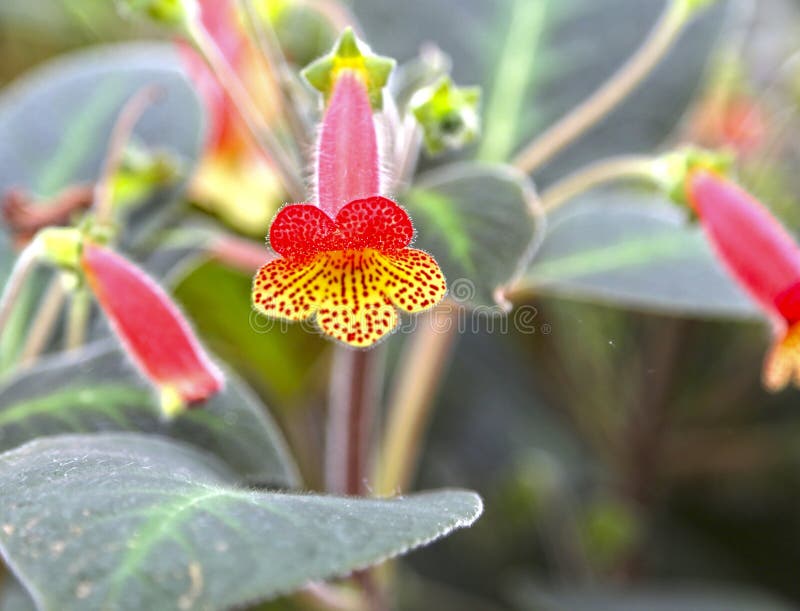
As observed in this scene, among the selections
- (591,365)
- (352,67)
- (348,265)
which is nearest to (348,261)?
(348,265)

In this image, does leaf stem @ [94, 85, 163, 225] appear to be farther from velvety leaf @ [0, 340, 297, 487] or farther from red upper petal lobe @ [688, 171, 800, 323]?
red upper petal lobe @ [688, 171, 800, 323]

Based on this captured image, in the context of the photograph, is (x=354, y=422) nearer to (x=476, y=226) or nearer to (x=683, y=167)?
(x=476, y=226)

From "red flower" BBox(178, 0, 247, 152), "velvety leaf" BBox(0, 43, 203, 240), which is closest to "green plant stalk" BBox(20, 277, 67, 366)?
"velvety leaf" BBox(0, 43, 203, 240)

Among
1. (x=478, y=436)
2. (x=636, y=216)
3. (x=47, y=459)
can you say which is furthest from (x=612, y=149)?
(x=47, y=459)

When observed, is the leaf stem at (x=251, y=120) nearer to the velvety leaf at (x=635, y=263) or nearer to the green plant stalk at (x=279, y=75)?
the green plant stalk at (x=279, y=75)

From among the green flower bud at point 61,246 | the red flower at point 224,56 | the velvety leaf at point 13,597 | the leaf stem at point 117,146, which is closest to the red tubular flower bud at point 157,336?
the green flower bud at point 61,246
